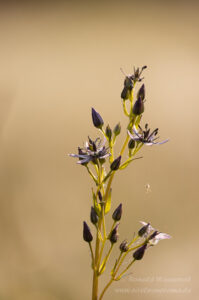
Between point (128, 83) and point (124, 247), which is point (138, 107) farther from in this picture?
point (124, 247)

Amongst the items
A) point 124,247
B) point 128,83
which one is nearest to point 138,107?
point 128,83

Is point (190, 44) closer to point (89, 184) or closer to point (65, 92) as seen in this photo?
point (65, 92)

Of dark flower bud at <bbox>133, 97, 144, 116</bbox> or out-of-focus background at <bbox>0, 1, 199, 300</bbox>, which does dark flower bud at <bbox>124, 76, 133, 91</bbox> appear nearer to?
dark flower bud at <bbox>133, 97, 144, 116</bbox>

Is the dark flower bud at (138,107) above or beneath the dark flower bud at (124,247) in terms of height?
above

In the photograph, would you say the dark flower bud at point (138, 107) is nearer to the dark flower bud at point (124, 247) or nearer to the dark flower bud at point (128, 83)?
the dark flower bud at point (128, 83)

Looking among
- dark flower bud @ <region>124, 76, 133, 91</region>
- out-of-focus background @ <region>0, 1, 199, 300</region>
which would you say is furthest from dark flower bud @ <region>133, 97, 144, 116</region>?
out-of-focus background @ <region>0, 1, 199, 300</region>

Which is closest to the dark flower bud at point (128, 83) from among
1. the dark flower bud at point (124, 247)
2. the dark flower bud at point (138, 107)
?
the dark flower bud at point (138, 107)

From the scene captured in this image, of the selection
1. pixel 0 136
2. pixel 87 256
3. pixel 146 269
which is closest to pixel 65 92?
pixel 0 136

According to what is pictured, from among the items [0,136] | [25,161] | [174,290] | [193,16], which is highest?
[193,16]
